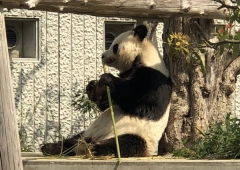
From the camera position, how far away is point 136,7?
6316 mm

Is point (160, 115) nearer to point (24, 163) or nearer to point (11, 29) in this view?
point (24, 163)

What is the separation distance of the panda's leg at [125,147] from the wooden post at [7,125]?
4.05ft

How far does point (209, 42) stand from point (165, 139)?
1.15m

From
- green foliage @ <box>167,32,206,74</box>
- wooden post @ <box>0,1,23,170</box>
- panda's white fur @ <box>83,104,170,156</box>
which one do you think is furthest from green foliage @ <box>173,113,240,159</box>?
wooden post @ <box>0,1,23,170</box>

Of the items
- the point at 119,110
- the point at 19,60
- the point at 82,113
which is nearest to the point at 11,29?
the point at 19,60

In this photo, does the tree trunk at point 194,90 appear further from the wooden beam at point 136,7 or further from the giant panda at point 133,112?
the wooden beam at point 136,7

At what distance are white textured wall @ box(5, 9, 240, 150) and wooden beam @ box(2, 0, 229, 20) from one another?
2.14 m

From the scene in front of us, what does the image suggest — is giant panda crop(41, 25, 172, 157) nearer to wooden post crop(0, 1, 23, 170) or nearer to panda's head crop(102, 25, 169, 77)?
panda's head crop(102, 25, 169, 77)

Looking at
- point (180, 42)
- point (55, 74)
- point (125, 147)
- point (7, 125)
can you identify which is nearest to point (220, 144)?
point (125, 147)

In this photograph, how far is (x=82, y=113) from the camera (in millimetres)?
9203

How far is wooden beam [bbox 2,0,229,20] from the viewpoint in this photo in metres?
6.01

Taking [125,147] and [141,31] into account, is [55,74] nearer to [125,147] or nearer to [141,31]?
[141,31]

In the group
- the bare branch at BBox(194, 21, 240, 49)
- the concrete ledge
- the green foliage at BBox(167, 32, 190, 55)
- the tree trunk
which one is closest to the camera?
the concrete ledge

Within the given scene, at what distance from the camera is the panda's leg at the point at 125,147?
6.51 meters
